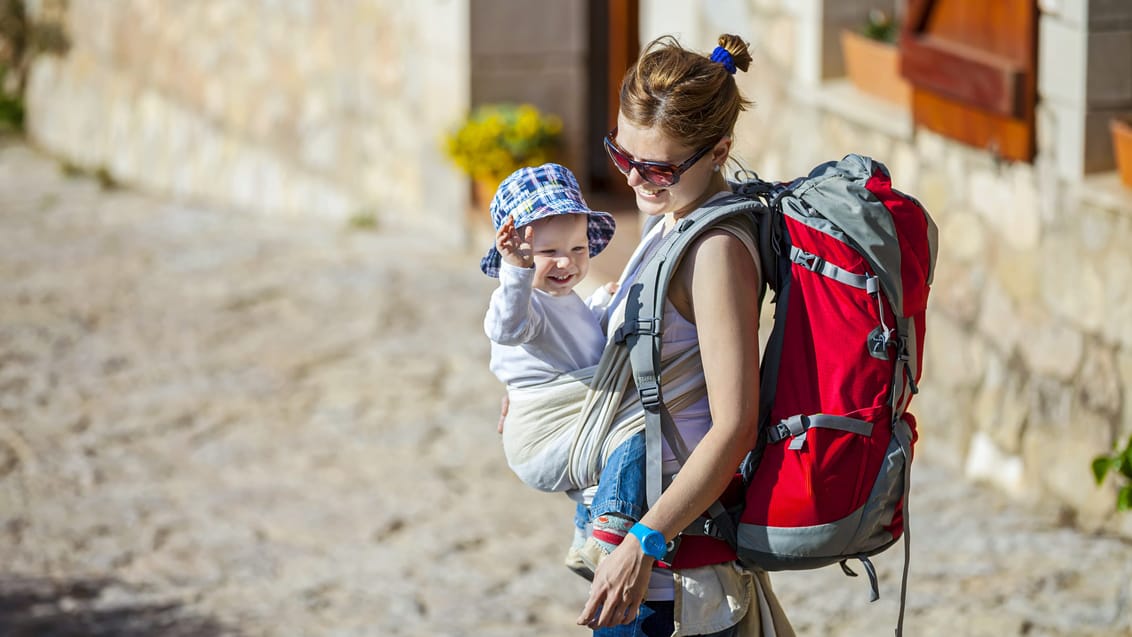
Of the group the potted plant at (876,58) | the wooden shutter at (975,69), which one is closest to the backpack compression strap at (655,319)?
the wooden shutter at (975,69)

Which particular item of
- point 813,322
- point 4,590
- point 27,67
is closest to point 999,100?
point 813,322

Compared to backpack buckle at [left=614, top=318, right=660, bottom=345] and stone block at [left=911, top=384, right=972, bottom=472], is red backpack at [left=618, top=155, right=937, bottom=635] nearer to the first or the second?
backpack buckle at [left=614, top=318, right=660, bottom=345]

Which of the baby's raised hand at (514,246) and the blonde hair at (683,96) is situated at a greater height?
the blonde hair at (683,96)

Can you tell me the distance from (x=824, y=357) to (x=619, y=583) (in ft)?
1.35

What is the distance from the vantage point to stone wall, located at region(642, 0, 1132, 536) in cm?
390

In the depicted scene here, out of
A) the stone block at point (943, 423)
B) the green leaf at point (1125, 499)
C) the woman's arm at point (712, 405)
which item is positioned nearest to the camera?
the woman's arm at point (712, 405)

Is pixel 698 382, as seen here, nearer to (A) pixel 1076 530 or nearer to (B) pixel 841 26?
(A) pixel 1076 530

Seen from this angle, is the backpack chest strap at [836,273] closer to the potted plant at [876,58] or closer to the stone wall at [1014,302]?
the stone wall at [1014,302]

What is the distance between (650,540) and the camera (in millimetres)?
1890

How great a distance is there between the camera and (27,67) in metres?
12.4

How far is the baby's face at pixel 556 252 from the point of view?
198cm

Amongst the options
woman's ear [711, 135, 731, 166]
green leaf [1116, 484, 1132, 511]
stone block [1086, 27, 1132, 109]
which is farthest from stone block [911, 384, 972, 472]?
woman's ear [711, 135, 731, 166]

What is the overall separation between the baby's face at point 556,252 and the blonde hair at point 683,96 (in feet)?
0.58

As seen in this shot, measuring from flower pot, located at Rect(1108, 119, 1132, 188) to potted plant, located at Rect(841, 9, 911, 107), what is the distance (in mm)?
1001
